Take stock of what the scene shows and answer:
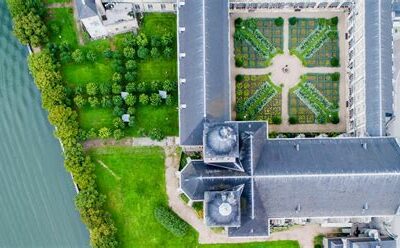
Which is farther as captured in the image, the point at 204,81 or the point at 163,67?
the point at 163,67

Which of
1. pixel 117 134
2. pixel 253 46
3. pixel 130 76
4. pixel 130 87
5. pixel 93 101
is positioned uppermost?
pixel 253 46

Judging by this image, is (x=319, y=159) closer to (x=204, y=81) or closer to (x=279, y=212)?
(x=279, y=212)

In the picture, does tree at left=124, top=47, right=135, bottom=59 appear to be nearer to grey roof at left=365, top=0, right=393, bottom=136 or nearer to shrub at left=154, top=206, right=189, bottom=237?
shrub at left=154, top=206, right=189, bottom=237

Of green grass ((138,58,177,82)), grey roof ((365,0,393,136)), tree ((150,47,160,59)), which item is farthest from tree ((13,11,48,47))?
grey roof ((365,0,393,136))

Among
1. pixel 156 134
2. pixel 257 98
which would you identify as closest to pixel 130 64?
pixel 156 134

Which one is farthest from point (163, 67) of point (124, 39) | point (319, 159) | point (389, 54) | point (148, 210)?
point (389, 54)

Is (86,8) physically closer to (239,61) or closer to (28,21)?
(28,21)

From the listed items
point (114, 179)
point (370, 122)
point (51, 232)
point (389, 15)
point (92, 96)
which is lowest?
point (51, 232)
